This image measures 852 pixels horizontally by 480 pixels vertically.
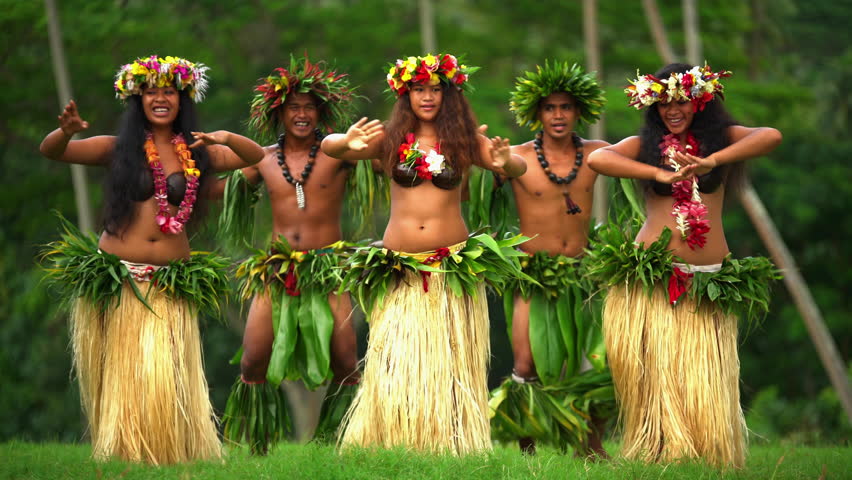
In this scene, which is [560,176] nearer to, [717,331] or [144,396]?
[717,331]

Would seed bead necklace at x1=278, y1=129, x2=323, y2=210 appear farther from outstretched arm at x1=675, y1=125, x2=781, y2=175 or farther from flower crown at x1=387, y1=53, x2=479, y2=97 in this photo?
outstretched arm at x1=675, y1=125, x2=781, y2=175

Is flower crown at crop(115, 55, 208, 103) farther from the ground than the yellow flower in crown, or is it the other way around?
flower crown at crop(115, 55, 208, 103)

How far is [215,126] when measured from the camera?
508 inches

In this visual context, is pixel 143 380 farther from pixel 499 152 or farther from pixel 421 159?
pixel 499 152

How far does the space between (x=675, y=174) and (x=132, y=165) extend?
249cm

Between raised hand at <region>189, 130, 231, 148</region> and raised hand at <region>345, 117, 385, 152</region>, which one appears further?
raised hand at <region>189, 130, 231, 148</region>

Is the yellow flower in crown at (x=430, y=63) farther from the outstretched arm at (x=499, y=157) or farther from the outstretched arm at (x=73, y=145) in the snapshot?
the outstretched arm at (x=73, y=145)

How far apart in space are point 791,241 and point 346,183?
11.1m

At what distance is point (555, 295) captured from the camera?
18.8 ft

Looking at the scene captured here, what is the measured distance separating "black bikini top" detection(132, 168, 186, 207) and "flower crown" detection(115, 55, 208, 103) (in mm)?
410

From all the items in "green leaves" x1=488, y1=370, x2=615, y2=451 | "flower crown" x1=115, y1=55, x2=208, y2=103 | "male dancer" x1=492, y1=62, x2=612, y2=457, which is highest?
"flower crown" x1=115, y1=55, x2=208, y2=103

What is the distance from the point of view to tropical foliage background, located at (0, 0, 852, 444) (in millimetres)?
12203

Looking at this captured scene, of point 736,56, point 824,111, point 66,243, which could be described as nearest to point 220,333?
point 736,56

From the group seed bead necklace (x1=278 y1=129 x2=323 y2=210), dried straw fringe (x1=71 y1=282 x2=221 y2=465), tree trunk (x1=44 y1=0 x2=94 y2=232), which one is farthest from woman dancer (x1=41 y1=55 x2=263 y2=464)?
tree trunk (x1=44 y1=0 x2=94 y2=232)
